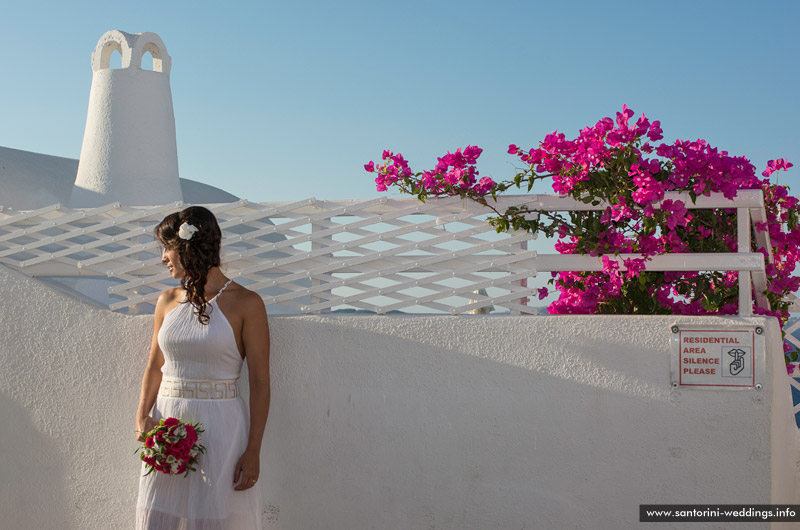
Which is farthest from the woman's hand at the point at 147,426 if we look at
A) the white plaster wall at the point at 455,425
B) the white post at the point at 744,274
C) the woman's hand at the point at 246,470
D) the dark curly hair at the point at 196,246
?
the white post at the point at 744,274

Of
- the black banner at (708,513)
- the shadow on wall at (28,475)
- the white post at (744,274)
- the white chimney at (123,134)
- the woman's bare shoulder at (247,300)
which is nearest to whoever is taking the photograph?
the woman's bare shoulder at (247,300)

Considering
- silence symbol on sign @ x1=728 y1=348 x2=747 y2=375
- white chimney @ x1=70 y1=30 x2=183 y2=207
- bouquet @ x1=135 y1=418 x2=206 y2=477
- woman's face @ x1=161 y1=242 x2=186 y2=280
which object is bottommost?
bouquet @ x1=135 y1=418 x2=206 y2=477

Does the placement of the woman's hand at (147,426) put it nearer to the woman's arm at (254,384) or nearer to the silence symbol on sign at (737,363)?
the woman's arm at (254,384)

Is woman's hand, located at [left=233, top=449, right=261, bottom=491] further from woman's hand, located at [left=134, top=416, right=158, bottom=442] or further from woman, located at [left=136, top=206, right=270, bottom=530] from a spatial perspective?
woman's hand, located at [left=134, top=416, right=158, bottom=442]

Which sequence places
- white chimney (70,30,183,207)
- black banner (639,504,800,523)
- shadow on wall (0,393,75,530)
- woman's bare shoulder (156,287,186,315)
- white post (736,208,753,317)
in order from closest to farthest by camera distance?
woman's bare shoulder (156,287,186,315), black banner (639,504,800,523), white post (736,208,753,317), shadow on wall (0,393,75,530), white chimney (70,30,183,207)

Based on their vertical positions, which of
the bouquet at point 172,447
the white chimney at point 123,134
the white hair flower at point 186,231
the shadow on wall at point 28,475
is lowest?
the shadow on wall at point 28,475

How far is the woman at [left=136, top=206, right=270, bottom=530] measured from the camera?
130 inches

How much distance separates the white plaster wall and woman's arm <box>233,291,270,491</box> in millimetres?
744

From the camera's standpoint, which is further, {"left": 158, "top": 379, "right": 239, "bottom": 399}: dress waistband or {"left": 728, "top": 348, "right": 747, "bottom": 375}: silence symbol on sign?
{"left": 728, "top": 348, "right": 747, "bottom": 375}: silence symbol on sign

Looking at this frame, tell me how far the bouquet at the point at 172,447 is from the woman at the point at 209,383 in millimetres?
59

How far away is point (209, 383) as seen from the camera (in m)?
3.44

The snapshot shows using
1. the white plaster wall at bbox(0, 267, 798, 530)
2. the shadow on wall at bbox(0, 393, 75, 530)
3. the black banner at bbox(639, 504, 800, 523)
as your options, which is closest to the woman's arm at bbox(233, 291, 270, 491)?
the white plaster wall at bbox(0, 267, 798, 530)

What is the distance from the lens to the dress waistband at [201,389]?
344cm

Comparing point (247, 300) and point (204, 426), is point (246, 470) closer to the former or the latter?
point (204, 426)
